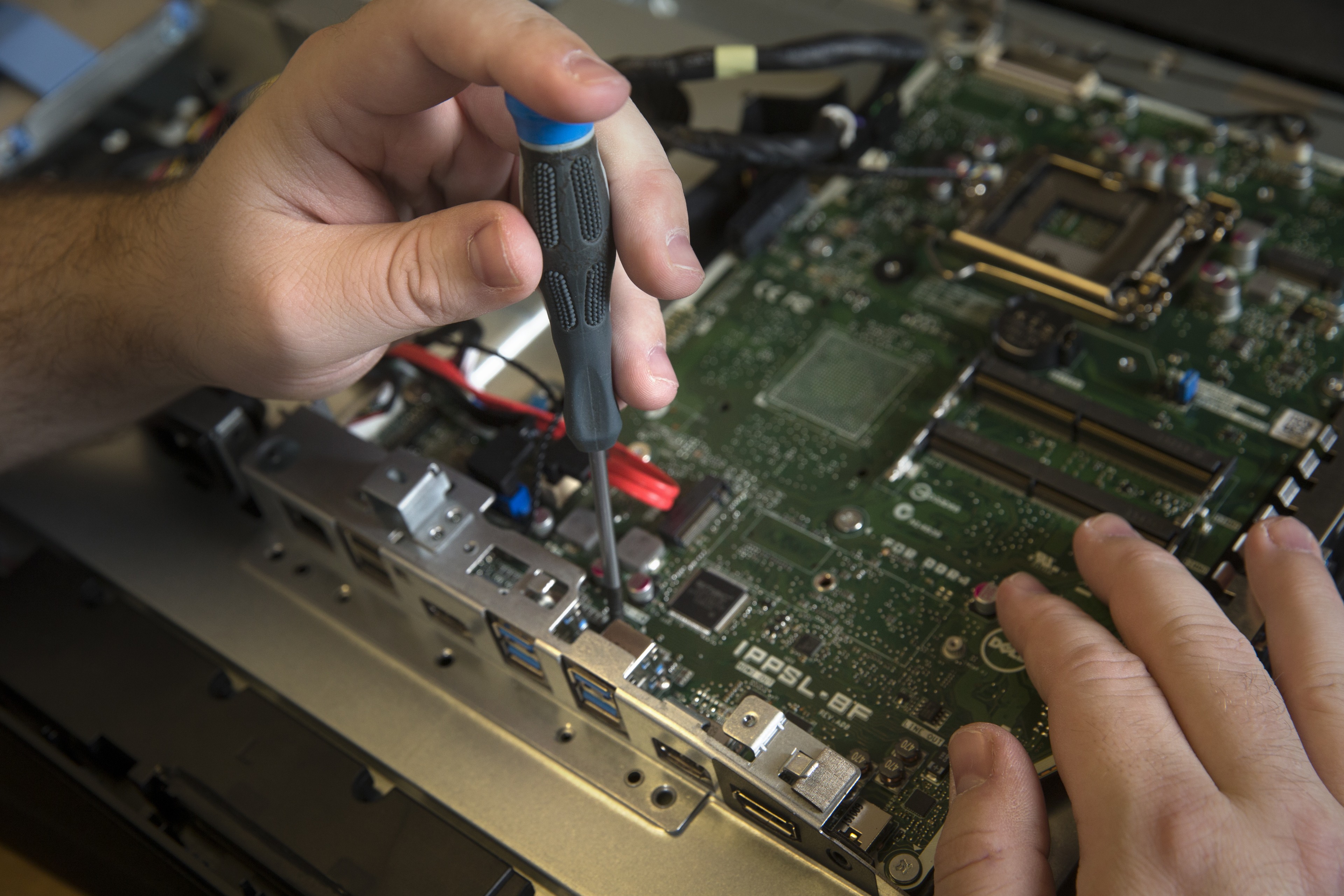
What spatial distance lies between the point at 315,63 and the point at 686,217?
652 mm

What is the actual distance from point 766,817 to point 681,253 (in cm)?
100

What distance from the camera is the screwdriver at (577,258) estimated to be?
5.32 ft

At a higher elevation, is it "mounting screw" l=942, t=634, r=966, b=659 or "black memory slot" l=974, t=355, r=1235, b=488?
"black memory slot" l=974, t=355, r=1235, b=488

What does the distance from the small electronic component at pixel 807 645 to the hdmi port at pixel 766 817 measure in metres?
0.30

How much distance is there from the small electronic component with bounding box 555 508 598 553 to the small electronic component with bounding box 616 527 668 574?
6cm

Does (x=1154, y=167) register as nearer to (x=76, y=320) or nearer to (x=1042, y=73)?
Result: (x=1042, y=73)

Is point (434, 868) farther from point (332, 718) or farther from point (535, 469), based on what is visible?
point (535, 469)

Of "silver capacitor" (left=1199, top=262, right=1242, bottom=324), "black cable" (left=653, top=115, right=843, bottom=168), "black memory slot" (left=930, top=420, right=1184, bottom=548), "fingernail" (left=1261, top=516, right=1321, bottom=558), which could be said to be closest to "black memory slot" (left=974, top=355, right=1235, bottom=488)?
"black memory slot" (left=930, top=420, right=1184, bottom=548)

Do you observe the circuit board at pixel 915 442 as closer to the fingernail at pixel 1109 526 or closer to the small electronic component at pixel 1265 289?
the small electronic component at pixel 1265 289

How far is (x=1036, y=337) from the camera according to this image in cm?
279

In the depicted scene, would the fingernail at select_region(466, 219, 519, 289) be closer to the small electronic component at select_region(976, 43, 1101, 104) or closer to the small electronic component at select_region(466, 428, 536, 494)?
the small electronic component at select_region(466, 428, 536, 494)

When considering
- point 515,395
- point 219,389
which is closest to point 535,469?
point 515,395

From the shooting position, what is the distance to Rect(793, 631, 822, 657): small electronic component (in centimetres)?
238

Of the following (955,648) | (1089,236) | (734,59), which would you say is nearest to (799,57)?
(734,59)
